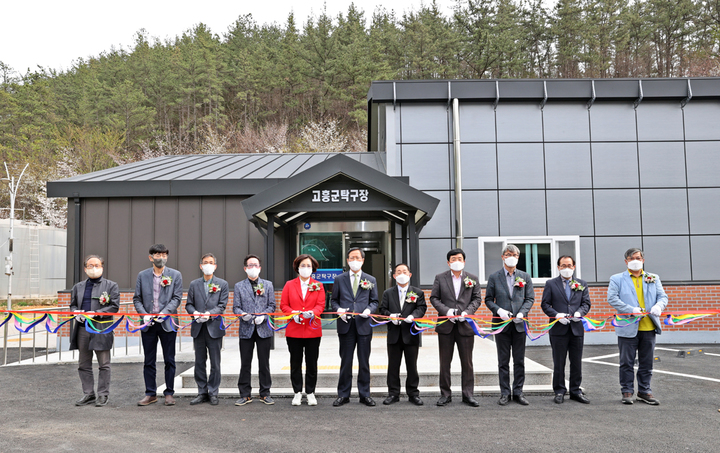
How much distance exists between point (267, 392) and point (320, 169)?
4.28 meters

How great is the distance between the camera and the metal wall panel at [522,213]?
13.6 meters

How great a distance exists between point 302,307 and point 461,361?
213 centimetres

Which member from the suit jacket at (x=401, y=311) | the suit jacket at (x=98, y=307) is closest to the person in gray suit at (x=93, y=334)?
the suit jacket at (x=98, y=307)

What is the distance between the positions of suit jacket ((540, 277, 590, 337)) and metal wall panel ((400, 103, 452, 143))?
7.47 m

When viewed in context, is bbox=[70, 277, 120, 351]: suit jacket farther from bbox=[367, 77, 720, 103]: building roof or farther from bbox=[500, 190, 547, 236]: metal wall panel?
bbox=[500, 190, 547, 236]: metal wall panel

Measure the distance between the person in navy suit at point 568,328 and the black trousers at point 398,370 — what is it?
1771 millimetres

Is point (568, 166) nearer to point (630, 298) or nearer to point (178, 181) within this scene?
point (630, 298)

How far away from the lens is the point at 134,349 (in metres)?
12.3

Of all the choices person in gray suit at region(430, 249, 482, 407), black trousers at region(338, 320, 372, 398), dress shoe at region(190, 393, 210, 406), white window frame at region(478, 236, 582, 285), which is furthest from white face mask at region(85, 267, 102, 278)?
white window frame at region(478, 236, 582, 285)

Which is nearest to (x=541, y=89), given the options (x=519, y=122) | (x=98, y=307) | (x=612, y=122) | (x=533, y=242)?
(x=519, y=122)

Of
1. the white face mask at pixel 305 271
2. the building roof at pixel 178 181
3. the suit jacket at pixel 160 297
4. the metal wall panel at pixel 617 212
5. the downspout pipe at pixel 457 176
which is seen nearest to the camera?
the suit jacket at pixel 160 297

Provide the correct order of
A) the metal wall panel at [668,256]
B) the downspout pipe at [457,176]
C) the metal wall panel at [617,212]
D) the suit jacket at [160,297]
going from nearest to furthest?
1. the suit jacket at [160,297]
2. the downspout pipe at [457,176]
3. the metal wall panel at [668,256]
4. the metal wall panel at [617,212]

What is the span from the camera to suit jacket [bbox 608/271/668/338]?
22.1 ft

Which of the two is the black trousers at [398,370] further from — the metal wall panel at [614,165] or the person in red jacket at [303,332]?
the metal wall panel at [614,165]
